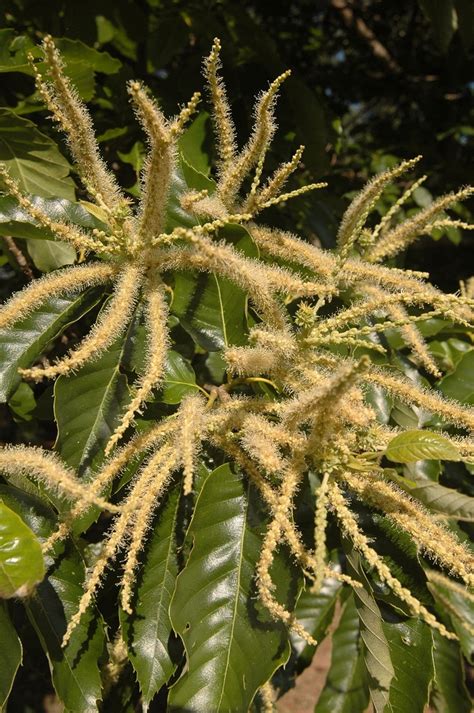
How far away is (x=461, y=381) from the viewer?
200 cm

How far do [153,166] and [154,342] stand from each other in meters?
0.40

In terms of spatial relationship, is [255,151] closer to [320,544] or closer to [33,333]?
[33,333]

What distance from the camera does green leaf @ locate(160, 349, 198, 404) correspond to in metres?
1.61

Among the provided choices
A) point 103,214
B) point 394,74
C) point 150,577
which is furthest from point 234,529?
point 394,74

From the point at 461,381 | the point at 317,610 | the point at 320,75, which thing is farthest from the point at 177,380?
the point at 320,75

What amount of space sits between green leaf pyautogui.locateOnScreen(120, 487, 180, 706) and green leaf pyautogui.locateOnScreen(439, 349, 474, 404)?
0.97 metres

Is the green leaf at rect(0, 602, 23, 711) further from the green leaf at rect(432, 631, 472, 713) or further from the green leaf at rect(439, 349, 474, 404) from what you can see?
the green leaf at rect(439, 349, 474, 404)

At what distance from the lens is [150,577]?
1600 mm

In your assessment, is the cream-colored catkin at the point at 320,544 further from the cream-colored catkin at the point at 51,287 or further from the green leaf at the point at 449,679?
the green leaf at the point at 449,679

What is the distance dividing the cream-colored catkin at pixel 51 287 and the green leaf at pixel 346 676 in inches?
62.4

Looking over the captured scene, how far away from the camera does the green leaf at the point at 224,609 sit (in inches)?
55.1

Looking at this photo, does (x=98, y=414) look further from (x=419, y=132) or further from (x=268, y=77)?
(x=419, y=132)

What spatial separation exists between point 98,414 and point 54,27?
194cm

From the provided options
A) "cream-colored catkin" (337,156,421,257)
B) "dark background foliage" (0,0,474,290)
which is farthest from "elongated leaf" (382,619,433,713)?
"dark background foliage" (0,0,474,290)
